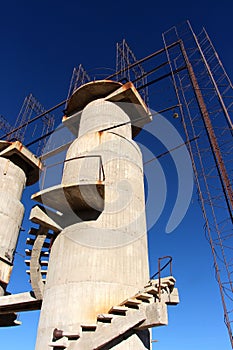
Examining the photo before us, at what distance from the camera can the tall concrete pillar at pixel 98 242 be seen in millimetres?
9180

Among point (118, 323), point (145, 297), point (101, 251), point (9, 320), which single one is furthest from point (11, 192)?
point (118, 323)

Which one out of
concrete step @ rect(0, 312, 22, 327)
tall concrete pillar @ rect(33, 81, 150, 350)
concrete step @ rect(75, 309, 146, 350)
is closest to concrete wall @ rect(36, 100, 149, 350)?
tall concrete pillar @ rect(33, 81, 150, 350)

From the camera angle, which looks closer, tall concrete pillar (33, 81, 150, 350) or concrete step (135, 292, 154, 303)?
concrete step (135, 292, 154, 303)

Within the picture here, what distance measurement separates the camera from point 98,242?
1038 cm

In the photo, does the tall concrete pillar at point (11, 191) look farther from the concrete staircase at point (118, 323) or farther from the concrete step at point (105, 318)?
the concrete step at point (105, 318)

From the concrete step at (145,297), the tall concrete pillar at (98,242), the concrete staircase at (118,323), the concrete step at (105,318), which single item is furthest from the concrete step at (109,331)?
the tall concrete pillar at (98,242)

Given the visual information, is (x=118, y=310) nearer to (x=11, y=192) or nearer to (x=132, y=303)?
(x=132, y=303)

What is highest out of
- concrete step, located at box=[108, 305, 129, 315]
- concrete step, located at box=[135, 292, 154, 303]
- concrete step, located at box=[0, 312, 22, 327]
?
concrete step, located at box=[0, 312, 22, 327]

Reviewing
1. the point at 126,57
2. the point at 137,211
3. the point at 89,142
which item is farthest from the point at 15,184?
the point at 126,57

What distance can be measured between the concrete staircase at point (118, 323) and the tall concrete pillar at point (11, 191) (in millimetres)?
9832

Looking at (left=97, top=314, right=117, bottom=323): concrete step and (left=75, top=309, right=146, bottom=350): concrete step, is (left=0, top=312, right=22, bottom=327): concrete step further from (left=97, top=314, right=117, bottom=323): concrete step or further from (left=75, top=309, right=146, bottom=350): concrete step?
(left=97, top=314, right=117, bottom=323): concrete step

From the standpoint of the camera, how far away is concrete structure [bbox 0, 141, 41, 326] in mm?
16958

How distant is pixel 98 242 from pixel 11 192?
36.8ft

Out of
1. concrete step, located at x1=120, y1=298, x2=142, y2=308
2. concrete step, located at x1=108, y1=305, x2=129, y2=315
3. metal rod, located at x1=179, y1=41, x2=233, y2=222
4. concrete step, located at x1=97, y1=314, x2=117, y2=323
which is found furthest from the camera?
metal rod, located at x1=179, y1=41, x2=233, y2=222
